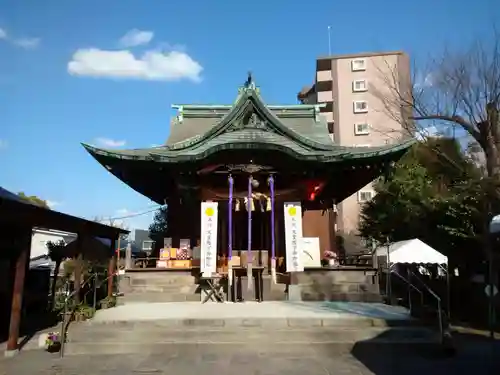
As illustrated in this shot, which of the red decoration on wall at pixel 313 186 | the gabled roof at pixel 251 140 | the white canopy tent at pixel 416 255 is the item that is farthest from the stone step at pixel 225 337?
the white canopy tent at pixel 416 255

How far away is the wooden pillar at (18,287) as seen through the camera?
8.17m

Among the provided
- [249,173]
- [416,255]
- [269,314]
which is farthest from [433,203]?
[269,314]

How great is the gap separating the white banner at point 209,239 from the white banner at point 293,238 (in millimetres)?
2531

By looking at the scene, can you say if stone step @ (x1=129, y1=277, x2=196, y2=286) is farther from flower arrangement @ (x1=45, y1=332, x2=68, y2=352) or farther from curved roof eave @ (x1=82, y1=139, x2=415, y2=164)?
flower arrangement @ (x1=45, y1=332, x2=68, y2=352)

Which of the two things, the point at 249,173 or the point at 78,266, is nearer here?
the point at 78,266

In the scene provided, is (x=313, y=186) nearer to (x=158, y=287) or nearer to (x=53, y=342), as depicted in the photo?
(x=158, y=287)

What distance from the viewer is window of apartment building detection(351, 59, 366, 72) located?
149ft

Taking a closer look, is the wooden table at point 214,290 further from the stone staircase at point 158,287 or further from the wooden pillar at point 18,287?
the wooden pillar at point 18,287

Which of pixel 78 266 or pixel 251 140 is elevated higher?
pixel 251 140

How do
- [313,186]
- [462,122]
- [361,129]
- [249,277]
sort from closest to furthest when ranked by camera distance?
[462,122] → [249,277] → [313,186] → [361,129]

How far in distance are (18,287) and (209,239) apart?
6.83 meters

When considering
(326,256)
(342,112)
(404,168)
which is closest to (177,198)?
(326,256)

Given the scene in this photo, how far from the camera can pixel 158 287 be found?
47.2ft

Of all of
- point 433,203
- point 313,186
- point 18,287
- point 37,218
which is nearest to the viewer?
point 18,287
